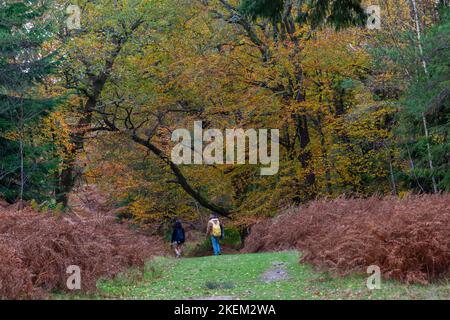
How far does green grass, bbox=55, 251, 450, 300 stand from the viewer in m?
9.93

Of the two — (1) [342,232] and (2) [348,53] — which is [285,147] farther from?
(1) [342,232]

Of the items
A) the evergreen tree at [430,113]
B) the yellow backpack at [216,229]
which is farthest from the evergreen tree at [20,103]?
the evergreen tree at [430,113]

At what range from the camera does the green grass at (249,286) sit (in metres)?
9.93

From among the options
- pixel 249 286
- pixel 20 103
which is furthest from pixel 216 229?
pixel 249 286

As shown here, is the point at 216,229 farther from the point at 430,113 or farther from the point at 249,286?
the point at 249,286

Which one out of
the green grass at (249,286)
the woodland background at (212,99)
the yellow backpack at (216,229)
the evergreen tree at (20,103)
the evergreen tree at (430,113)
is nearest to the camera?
the green grass at (249,286)

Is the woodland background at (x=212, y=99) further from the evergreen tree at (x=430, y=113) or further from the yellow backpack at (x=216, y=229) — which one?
the yellow backpack at (x=216, y=229)

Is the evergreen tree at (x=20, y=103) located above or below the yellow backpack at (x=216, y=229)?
above

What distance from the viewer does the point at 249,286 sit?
11852 millimetres

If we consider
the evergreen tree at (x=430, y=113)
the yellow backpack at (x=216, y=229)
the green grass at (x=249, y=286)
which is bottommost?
the green grass at (x=249, y=286)

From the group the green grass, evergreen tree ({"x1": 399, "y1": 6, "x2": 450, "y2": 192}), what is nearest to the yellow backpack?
the green grass

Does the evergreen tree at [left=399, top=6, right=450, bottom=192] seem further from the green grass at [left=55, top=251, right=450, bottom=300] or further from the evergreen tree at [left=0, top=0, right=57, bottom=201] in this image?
the evergreen tree at [left=0, top=0, right=57, bottom=201]
